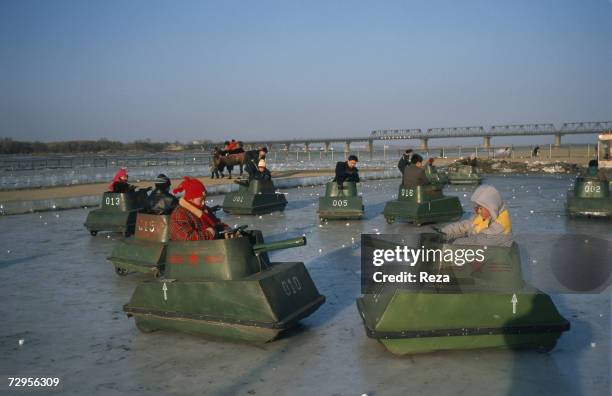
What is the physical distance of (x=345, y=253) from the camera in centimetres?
1139

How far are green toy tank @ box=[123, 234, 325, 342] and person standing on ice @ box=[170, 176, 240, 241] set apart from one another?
0.18 metres

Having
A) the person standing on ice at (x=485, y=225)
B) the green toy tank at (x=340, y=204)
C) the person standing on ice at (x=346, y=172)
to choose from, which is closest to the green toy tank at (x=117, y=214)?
the green toy tank at (x=340, y=204)

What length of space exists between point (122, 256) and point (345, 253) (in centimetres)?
417

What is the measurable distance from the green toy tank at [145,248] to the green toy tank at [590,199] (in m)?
11.2

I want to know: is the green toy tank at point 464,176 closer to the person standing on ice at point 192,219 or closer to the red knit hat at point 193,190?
the person standing on ice at point 192,219

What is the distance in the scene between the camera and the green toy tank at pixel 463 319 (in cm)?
563

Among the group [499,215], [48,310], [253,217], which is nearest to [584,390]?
[499,215]

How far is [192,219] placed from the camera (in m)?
6.94

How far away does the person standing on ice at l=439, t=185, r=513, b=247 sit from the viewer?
6203 mm

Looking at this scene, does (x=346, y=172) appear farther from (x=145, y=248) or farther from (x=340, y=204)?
(x=145, y=248)

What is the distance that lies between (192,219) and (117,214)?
757cm

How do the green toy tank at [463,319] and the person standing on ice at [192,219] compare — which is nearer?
the green toy tank at [463,319]

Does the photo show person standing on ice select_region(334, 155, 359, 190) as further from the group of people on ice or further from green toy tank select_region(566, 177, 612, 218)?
the group of people on ice

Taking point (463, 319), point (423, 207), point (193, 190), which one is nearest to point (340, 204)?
point (423, 207)
